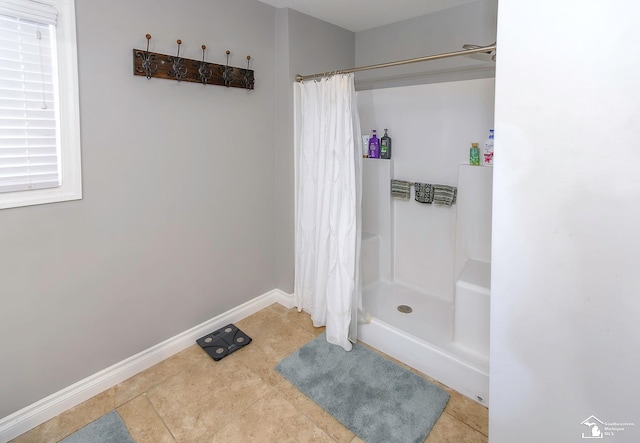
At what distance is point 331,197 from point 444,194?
93 cm

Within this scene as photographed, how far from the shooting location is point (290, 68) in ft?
8.06

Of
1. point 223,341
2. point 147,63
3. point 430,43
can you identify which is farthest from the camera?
point 430,43

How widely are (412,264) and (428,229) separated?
35 centimetres

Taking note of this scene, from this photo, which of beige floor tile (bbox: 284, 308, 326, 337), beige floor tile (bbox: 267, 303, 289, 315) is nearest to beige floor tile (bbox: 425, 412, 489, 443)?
beige floor tile (bbox: 284, 308, 326, 337)

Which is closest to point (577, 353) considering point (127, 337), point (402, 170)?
point (402, 170)

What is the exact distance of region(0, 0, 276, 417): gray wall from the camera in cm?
164

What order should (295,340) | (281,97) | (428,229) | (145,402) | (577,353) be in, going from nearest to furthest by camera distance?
(577,353) < (145,402) < (295,340) < (281,97) < (428,229)

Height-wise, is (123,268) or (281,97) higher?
(281,97)

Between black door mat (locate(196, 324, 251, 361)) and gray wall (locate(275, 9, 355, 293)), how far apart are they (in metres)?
0.56

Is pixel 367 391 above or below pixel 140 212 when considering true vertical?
below

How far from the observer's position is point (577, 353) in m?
1.05

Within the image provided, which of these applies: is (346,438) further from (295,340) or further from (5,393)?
(5,393)

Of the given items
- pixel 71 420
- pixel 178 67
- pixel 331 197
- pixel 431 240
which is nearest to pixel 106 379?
pixel 71 420

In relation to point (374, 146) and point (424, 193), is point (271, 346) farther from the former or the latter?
point (374, 146)
